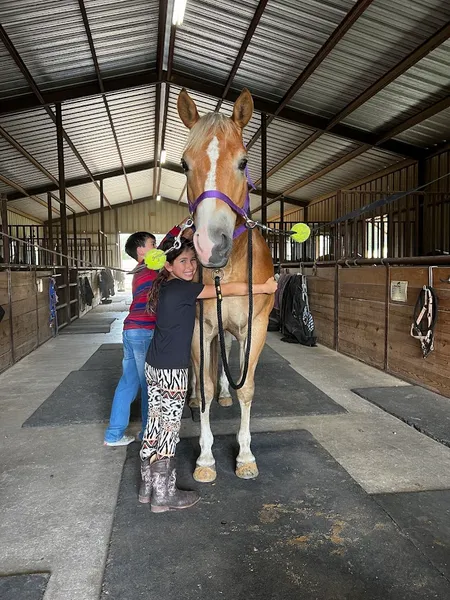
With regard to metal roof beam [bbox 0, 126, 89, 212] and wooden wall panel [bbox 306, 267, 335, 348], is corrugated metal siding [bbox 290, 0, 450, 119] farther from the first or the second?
metal roof beam [bbox 0, 126, 89, 212]

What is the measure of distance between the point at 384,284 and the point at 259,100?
5592 mm

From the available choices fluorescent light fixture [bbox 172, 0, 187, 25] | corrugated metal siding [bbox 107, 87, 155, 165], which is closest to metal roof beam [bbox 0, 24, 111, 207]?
corrugated metal siding [bbox 107, 87, 155, 165]

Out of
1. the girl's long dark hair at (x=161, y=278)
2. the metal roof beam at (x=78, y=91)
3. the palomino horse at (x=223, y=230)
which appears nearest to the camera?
the palomino horse at (x=223, y=230)

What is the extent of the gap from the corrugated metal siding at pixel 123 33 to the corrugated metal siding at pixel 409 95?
379cm

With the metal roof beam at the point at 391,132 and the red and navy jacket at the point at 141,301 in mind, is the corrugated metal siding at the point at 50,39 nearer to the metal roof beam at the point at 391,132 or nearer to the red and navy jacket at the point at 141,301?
the red and navy jacket at the point at 141,301

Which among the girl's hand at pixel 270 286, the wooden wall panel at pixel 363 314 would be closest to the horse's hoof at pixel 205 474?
the girl's hand at pixel 270 286

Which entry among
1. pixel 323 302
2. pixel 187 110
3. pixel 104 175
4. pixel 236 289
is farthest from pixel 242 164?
→ pixel 104 175

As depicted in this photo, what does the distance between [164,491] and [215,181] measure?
51.4 inches

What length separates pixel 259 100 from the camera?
324 inches

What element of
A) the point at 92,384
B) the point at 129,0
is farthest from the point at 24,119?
the point at 92,384

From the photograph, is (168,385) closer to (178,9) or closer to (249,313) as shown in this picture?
(249,313)

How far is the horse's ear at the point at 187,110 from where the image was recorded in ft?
6.50

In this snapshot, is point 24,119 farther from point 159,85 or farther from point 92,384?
point 92,384

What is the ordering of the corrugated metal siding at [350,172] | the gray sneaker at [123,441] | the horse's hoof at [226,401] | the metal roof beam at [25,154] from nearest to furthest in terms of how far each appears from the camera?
1. the gray sneaker at [123,441]
2. the horse's hoof at [226,401]
3. the metal roof beam at [25,154]
4. the corrugated metal siding at [350,172]
